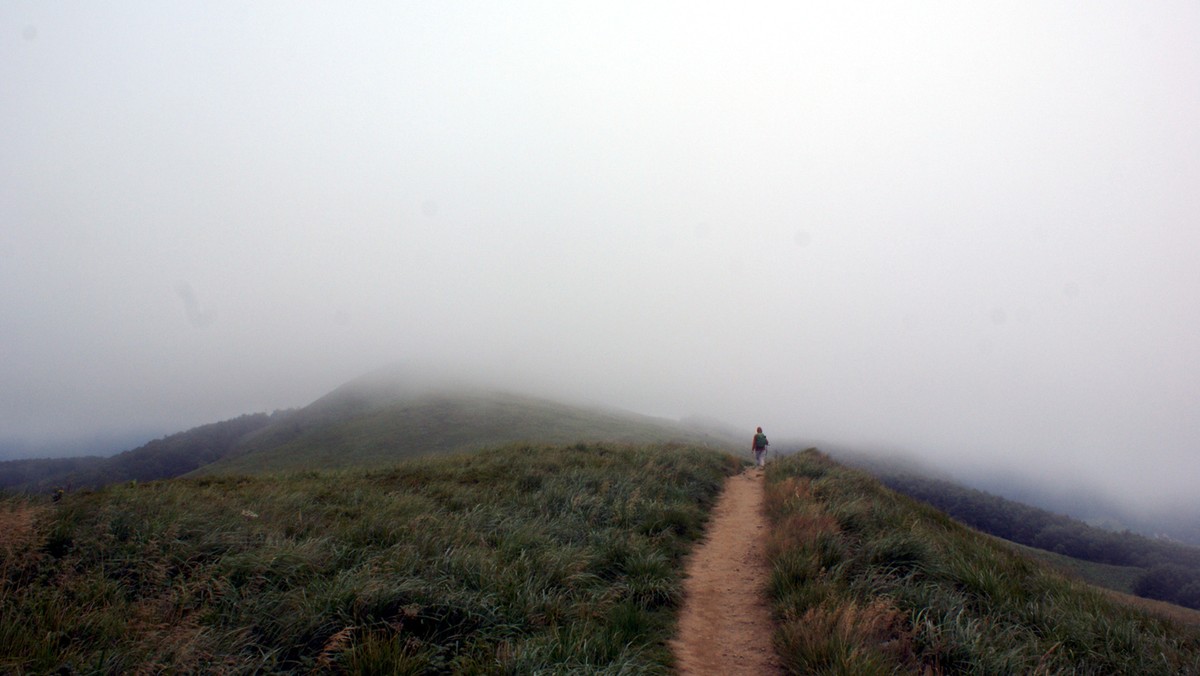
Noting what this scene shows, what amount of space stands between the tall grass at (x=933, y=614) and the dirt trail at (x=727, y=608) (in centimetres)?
35

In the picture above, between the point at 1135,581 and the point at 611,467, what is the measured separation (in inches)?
1699

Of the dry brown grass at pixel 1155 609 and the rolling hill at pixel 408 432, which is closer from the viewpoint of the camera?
the dry brown grass at pixel 1155 609

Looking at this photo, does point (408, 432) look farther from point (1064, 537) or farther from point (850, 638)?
point (1064, 537)

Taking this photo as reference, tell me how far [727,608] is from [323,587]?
519cm

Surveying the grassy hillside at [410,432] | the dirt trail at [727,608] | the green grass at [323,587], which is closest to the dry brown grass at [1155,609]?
the dirt trail at [727,608]

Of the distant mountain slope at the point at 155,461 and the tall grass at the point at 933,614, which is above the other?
the tall grass at the point at 933,614

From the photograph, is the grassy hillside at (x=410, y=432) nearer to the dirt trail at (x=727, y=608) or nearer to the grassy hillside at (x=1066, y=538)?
the dirt trail at (x=727, y=608)

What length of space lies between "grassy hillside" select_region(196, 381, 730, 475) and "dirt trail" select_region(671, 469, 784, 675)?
2416 cm

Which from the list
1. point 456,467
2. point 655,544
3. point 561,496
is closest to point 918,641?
point 655,544

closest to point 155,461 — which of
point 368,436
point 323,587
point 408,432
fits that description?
point 368,436

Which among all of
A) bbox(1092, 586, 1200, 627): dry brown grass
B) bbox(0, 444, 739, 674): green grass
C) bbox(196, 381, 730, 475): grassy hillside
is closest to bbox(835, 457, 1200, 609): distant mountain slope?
bbox(196, 381, 730, 475): grassy hillside

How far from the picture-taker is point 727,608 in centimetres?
784

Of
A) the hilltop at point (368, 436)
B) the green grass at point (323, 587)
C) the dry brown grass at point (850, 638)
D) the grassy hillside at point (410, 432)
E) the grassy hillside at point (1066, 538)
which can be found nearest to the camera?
the green grass at point (323, 587)

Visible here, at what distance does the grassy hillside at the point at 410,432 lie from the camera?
43.7m
